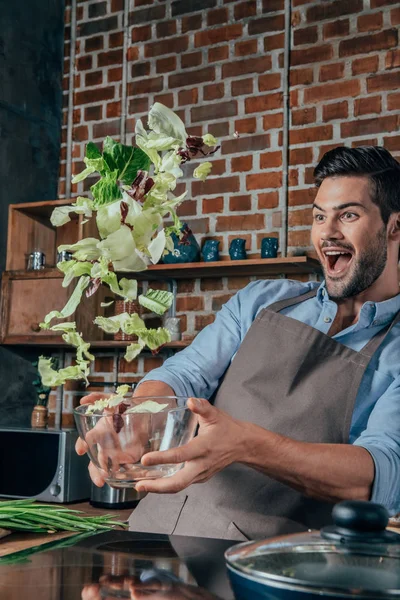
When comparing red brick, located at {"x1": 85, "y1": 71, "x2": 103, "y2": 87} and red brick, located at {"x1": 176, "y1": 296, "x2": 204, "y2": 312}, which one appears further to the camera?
red brick, located at {"x1": 85, "y1": 71, "x2": 103, "y2": 87}

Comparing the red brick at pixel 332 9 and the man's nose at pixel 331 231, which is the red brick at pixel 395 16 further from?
the man's nose at pixel 331 231

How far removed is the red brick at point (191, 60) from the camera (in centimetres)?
325

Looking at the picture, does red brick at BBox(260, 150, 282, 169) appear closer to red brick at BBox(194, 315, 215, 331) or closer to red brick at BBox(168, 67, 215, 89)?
red brick at BBox(168, 67, 215, 89)

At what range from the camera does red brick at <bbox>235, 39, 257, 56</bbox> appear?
3125mm

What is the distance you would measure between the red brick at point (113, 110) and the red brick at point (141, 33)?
311 millimetres

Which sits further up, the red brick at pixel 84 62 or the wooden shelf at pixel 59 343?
the red brick at pixel 84 62

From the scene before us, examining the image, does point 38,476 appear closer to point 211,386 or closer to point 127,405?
point 211,386

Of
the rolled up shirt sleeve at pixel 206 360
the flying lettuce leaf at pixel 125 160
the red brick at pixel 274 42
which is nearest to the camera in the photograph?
the flying lettuce leaf at pixel 125 160

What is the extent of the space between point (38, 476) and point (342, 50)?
6.62 feet

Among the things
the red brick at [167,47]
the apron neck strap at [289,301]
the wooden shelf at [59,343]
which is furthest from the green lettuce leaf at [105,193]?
the red brick at [167,47]

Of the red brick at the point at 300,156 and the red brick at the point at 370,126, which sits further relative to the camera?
the red brick at the point at 300,156

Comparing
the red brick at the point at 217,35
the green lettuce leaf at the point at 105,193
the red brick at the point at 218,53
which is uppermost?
the red brick at the point at 217,35

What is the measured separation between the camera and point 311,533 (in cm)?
66

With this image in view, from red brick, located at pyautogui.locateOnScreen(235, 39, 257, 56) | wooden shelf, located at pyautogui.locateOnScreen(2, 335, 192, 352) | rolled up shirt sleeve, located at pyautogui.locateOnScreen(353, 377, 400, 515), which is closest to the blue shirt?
rolled up shirt sleeve, located at pyautogui.locateOnScreen(353, 377, 400, 515)
